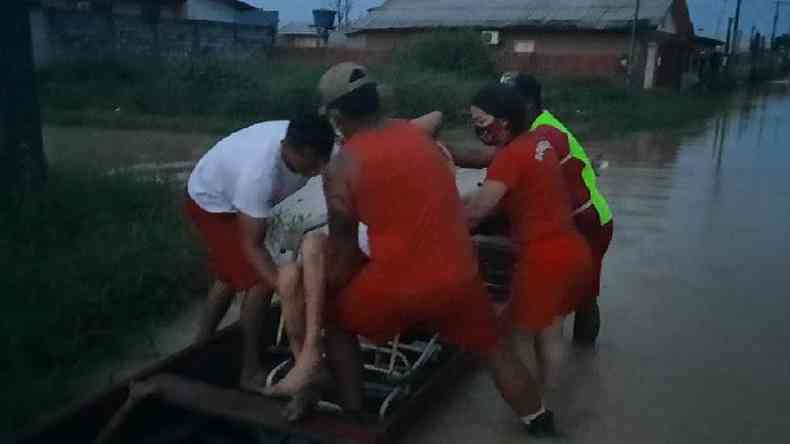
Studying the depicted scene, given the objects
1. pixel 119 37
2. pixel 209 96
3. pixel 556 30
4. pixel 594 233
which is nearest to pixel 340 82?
pixel 594 233

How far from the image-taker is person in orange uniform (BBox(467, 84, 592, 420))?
3559 mm

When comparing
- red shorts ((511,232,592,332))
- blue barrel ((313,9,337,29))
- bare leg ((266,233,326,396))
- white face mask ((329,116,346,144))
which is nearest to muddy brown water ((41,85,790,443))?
red shorts ((511,232,592,332))

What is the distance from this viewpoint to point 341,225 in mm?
3045

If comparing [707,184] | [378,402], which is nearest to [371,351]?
[378,402]

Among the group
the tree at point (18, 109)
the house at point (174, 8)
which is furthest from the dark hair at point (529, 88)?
the house at point (174, 8)

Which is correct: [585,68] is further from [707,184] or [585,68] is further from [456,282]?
[456,282]

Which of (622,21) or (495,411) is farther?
(622,21)

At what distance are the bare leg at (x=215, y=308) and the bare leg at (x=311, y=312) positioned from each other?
3.80 feet

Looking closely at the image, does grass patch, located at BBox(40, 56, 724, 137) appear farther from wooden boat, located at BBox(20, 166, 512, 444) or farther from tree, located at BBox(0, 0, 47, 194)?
wooden boat, located at BBox(20, 166, 512, 444)

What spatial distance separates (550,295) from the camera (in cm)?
367

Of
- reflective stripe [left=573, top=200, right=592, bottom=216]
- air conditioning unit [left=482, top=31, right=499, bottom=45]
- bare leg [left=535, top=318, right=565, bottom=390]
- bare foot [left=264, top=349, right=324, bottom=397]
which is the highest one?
air conditioning unit [left=482, top=31, right=499, bottom=45]

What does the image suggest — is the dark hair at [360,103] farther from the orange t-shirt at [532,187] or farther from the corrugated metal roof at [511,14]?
the corrugated metal roof at [511,14]

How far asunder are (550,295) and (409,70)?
60.1 feet

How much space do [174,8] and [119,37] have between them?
24.4 feet
